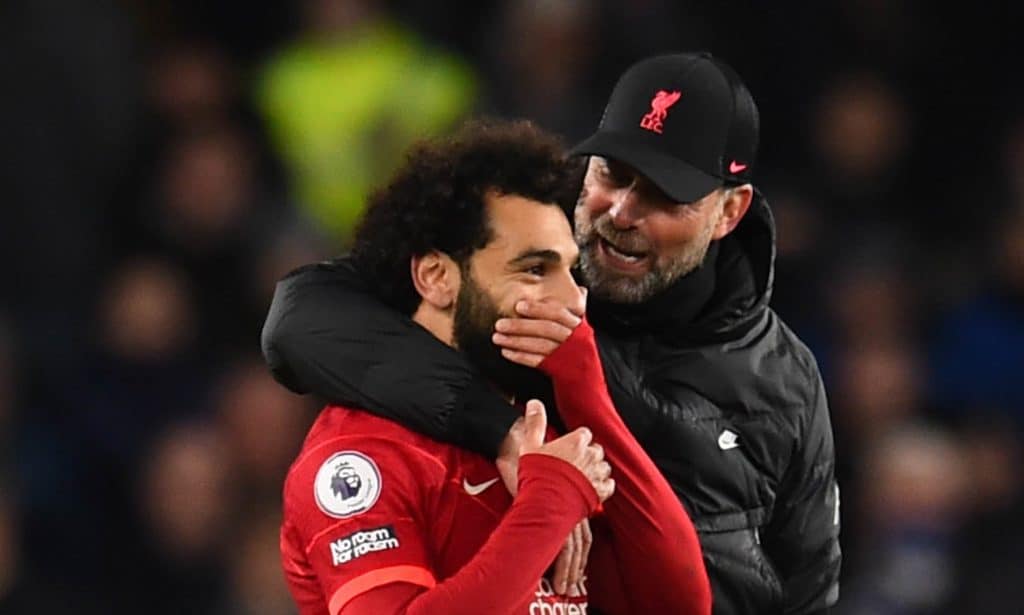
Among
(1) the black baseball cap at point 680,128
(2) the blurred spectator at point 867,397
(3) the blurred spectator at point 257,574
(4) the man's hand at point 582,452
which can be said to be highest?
(1) the black baseball cap at point 680,128

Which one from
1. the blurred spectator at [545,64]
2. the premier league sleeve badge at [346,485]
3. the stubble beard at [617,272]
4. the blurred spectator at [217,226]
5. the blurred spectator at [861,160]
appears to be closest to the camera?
the premier league sleeve badge at [346,485]

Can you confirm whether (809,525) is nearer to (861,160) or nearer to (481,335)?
(481,335)

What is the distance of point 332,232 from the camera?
614 centimetres

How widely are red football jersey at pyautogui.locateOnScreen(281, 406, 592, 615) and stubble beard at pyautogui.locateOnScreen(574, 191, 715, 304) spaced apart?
0.42m

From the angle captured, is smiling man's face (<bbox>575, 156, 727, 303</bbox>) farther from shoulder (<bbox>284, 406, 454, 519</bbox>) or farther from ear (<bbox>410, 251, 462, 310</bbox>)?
shoulder (<bbox>284, 406, 454, 519</bbox>)

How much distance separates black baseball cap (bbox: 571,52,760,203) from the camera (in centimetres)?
345

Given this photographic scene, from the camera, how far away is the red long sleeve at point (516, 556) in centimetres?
291

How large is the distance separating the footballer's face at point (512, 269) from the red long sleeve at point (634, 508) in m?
0.08

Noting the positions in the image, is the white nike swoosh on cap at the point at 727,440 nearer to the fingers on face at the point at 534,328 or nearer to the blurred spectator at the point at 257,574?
the fingers on face at the point at 534,328

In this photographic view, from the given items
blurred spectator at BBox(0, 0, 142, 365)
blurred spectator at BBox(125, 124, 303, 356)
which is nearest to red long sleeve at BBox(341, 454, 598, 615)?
blurred spectator at BBox(125, 124, 303, 356)

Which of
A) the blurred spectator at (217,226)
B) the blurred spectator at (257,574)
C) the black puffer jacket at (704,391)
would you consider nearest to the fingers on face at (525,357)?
the black puffer jacket at (704,391)

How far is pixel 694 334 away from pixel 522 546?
645mm

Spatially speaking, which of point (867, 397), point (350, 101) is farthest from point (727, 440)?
point (350, 101)

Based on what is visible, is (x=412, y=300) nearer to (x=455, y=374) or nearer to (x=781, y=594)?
(x=455, y=374)
